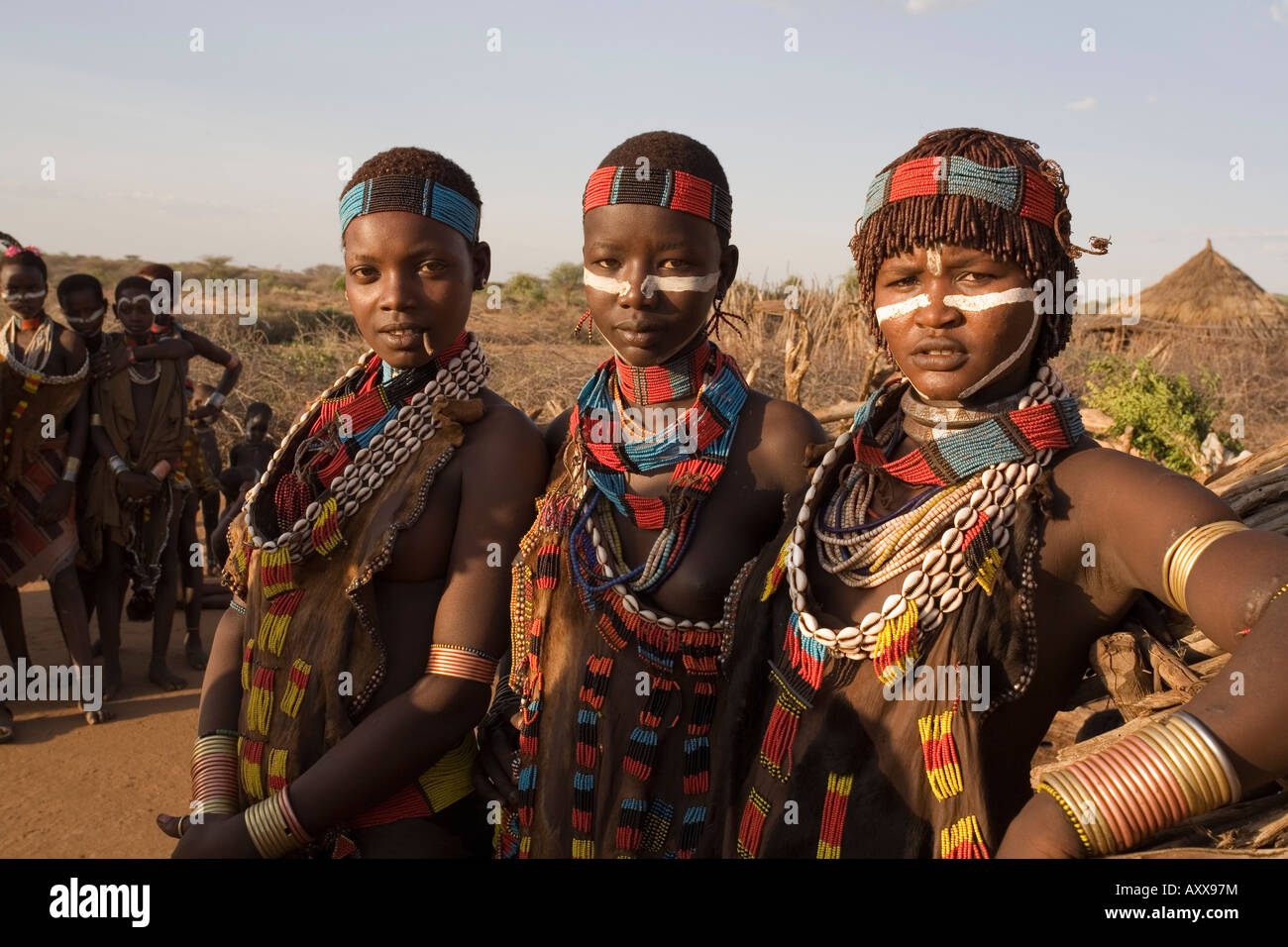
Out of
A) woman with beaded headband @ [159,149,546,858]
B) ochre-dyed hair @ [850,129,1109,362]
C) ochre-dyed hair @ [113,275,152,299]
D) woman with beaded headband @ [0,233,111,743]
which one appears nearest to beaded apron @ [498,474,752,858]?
woman with beaded headband @ [159,149,546,858]

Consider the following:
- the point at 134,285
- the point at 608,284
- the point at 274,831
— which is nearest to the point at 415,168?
the point at 608,284

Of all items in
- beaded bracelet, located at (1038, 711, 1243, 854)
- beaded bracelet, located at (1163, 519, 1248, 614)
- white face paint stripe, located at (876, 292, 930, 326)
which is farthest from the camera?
white face paint stripe, located at (876, 292, 930, 326)

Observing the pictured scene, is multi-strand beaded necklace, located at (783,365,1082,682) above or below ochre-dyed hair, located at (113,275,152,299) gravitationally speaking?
below

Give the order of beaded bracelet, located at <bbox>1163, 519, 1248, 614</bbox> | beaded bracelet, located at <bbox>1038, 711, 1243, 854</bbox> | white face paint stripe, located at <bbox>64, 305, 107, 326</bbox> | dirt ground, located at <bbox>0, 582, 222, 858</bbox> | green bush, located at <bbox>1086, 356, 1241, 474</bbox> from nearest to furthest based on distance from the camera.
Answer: beaded bracelet, located at <bbox>1038, 711, 1243, 854</bbox>, beaded bracelet, located at <bbox>1163, 519, 1248, 614</bbox>, dirt ground, located at <bbox>0, 582, 222, 858</bbox>, white face paint stripe, located at <bbox>64, 305, 107, 326</bbox>, green bush, located at <bbox>1086, 356, 1241, 474</bbox>

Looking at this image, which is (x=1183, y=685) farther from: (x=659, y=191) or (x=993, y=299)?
(x=659, y=191)

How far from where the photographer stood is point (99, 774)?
18.0ft

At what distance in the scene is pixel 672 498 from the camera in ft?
7.40

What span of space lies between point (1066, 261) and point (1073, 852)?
101 cm

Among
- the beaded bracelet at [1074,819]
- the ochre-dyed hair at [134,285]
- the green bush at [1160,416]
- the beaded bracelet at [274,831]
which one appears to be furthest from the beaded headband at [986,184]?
the green bush at [1160,416]

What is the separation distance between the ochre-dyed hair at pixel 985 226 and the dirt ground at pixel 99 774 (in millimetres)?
4400

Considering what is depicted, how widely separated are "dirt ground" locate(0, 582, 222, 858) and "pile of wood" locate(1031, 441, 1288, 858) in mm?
4105

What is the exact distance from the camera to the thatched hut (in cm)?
1784

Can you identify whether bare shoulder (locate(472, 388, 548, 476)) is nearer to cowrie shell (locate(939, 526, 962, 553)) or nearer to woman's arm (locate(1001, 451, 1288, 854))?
cowrie shell (locate(939, 526, 962, 553))

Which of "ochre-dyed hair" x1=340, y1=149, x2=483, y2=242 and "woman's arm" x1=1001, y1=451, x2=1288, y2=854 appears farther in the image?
"ochre-dyed hair" x1=340, y1=149, x2=483, y2=242
